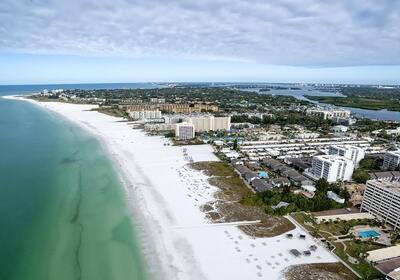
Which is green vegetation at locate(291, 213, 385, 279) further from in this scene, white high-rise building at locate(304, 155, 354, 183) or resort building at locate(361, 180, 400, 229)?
white high-rise building at locate(304, 155, 354, 183)

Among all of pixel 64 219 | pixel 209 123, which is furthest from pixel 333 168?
pixel 209 123

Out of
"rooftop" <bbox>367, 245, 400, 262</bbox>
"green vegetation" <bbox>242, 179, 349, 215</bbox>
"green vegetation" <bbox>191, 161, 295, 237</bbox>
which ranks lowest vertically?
"rooftop" <bbox>367, 245, 400, 262</bbox>

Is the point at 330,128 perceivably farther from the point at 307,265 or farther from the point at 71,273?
the point at 71,273

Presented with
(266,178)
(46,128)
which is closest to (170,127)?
(46,128)

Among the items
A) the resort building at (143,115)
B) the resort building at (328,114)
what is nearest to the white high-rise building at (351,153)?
the resort building at (328,114)

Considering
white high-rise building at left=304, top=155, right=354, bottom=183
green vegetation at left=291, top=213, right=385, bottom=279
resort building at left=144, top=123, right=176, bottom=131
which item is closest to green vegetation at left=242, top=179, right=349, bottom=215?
green vegetation at left=291, top=213, right=385, bottom=279
